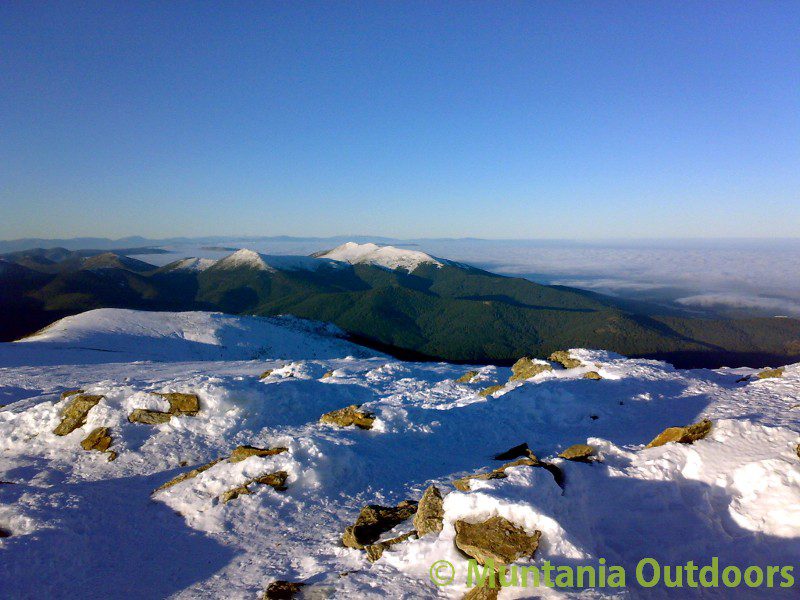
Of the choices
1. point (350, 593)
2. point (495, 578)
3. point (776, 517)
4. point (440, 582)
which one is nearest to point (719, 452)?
point (776, 517)

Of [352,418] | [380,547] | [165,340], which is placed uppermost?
[380,547]

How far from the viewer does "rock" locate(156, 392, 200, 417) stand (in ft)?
65.6

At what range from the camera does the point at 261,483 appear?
13742 millimetres

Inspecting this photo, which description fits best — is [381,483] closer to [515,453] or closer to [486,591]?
[515,453]

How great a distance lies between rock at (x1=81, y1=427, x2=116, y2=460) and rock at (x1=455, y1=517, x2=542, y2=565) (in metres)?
17.7

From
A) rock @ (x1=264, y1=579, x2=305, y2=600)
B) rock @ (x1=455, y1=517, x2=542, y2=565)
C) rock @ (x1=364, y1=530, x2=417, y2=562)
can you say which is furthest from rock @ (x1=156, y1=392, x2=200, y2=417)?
rock @ (x1=455, y1=517, x2=542, y2=565)

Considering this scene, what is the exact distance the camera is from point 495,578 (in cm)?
755

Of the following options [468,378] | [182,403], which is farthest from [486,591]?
[468,378]

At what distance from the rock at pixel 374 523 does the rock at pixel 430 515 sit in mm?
1225

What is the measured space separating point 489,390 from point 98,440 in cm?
2193

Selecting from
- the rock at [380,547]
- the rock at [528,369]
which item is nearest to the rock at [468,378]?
the rock at [528,369]

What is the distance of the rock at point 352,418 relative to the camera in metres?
18.6

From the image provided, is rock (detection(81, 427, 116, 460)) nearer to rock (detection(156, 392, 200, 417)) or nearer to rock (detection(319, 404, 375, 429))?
rock (detection(156, 392, 200, 417))

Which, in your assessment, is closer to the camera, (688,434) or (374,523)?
(374,523)
